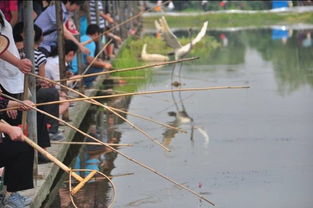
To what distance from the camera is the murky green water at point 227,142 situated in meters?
9.58

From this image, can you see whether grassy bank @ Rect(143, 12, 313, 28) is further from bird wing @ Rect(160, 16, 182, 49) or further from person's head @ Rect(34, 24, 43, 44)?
person's head @ Rect(34, 24, 43, 44)

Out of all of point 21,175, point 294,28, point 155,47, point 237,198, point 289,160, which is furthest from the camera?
point 294,28

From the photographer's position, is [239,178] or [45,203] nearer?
[45,203]

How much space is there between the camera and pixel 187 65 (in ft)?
73.7

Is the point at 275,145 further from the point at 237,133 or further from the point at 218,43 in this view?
the point at 218,43

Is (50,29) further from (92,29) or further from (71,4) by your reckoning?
(92,29)

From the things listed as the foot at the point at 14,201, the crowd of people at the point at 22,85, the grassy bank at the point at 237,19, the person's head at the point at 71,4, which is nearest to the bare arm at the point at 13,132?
the crowd of people at the point at 22,85

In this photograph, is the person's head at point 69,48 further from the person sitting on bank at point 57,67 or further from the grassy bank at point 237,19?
the grassy bank at point 237,19

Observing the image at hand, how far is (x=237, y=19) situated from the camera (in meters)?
46.7

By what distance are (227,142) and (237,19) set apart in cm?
3451

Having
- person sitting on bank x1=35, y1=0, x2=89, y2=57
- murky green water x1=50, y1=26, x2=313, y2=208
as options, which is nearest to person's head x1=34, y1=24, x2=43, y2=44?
murky green water x1=50, y1=26, x2=313, y2=208

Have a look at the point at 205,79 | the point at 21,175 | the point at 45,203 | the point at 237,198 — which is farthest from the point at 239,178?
the point at 205,79

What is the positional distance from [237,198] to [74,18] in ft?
26.2

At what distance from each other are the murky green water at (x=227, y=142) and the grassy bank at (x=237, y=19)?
72.5 ft
